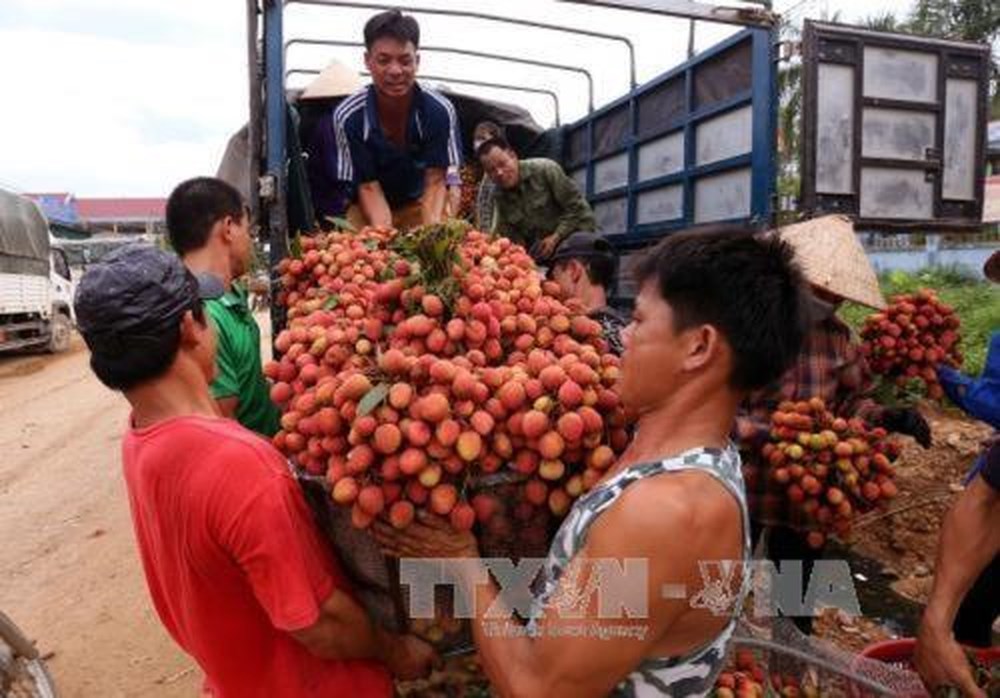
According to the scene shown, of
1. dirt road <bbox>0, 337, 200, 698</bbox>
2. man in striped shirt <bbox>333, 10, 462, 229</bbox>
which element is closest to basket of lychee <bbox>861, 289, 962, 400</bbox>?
man in striped shirt <bbox>333, 10, 462, 229</bbox>

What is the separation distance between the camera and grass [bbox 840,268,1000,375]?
300 inches

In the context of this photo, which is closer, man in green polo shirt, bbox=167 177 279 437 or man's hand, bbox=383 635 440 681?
man's hand, bbox=383 635 440 681

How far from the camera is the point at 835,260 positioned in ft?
9.83

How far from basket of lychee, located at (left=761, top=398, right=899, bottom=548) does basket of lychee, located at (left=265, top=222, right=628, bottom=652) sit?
3.77ft

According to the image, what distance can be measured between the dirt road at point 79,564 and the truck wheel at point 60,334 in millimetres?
6059

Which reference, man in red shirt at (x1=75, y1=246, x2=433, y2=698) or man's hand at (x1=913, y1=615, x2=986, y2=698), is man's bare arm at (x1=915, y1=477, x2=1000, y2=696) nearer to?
man's hand at (x1=913, y1=615, x2=986, y2=698)

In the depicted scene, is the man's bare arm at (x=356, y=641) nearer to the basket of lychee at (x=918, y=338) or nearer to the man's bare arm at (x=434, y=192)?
the basket of lychee at (x=918, y=338)

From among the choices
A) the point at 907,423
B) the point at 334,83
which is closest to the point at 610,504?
the point at 907,423

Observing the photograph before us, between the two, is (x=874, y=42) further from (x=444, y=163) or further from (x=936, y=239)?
(x=936, y=239)

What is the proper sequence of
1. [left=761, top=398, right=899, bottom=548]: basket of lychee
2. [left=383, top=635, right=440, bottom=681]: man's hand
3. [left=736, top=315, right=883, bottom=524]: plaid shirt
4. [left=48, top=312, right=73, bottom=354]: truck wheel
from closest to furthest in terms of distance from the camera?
[left=383, top=635, right=440, bottom=681]: man's hand → [left=761, top=398, right=899, bottom=548]: basket of lychee → [left=736, top=315, right=883, bottom=524]: plaid shirt → [left=48, top=312, right=73, bottom=354]: truck wheel

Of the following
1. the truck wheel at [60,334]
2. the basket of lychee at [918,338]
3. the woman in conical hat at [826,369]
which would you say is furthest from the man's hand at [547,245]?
the truck wheel at [60,334]

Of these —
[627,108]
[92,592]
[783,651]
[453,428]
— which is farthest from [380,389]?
[627,108]

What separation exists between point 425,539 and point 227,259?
202 cm

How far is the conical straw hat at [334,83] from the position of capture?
196 inches
